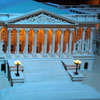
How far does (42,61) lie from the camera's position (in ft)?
137

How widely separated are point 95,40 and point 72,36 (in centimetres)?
1929

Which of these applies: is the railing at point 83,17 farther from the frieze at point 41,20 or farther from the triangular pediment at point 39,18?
the frieze at point 41,20

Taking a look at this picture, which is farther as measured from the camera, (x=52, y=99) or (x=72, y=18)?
(x=72, y=18)

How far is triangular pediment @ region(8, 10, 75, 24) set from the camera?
40584 millimetres

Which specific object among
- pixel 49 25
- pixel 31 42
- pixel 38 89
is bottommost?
pixel 38 89

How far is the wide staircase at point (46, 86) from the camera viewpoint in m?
28.1

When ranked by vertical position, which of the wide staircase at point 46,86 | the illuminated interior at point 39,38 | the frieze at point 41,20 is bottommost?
the wide staircase at point 46,86

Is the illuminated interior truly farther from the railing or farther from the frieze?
the frieze

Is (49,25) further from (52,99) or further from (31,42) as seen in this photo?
(52,99)

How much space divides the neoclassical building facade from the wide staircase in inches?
90.8

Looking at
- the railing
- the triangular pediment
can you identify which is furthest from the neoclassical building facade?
the railing

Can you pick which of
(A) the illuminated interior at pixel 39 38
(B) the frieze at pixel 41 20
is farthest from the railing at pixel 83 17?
(B) the frieze at pixel 41 20

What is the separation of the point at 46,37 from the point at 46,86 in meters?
10.5

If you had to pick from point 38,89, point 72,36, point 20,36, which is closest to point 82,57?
point 72,36
